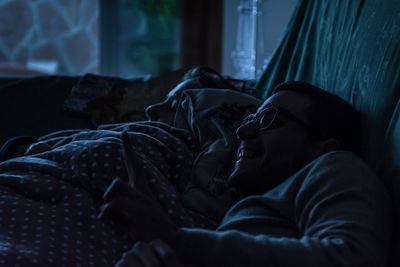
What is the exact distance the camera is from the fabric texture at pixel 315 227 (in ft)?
2.02

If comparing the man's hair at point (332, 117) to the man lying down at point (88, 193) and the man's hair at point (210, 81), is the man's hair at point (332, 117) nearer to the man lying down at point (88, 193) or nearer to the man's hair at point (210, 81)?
the man lying down at point (88, 193)

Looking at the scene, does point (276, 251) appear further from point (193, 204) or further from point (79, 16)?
point (79, 16)

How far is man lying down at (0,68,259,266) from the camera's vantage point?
0.78m

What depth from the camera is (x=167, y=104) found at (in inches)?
56.4

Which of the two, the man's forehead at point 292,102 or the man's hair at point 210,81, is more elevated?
the man's forehead at point 292,102

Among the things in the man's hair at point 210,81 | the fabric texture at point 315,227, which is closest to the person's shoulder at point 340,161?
the fabric texture at point 315,227

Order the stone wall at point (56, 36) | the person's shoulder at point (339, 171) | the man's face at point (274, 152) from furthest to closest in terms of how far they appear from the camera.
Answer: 1. the stone wall at point (56, 36)
2. the man's face at point (274, 152)
3. the person's shoulder at point (339, 171)

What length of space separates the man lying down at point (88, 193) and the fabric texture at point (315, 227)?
9 centimetres

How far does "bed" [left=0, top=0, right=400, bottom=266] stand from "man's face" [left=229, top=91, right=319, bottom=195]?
10 cm

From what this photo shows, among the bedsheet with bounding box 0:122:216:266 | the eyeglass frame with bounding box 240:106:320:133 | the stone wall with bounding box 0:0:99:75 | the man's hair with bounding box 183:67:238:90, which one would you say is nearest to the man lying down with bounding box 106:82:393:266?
the eyeglass frame with bounding box 240:106:320:133

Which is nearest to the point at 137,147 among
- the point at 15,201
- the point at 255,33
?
the point at 15,201

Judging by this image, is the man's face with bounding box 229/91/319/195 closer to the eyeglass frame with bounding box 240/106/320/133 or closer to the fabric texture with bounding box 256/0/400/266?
the eyeglass frame with bounding box 240/106/320/133

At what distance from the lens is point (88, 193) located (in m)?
0.98

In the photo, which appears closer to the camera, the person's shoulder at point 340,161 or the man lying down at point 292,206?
the man lying down at point 292,206
